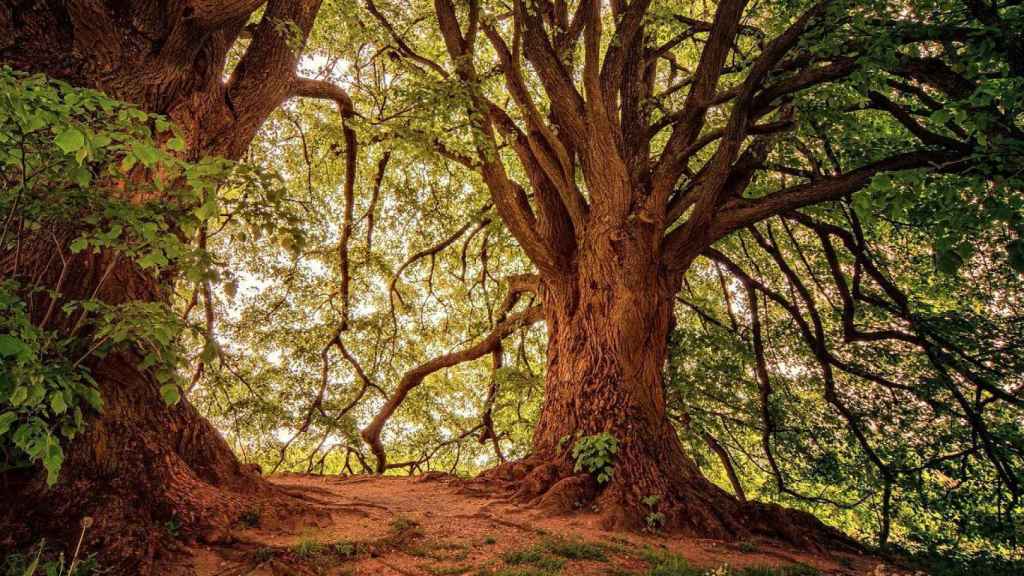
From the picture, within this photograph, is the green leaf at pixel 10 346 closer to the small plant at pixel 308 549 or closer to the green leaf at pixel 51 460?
the green leaf at pixel 51 460

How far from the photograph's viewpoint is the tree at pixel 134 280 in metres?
3.40

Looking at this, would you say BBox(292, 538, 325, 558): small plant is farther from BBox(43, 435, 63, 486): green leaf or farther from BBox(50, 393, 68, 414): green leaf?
BBox(50, 393, 68, 414): green leaf

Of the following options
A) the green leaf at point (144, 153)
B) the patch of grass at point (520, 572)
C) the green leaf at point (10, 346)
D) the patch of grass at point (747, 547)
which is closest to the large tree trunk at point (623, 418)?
the patch of grass at point (747, 547)

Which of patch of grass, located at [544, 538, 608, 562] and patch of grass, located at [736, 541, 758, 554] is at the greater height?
patch of grass, located at [736, 541, 758, 554]

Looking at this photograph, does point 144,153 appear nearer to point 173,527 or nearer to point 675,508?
point 173,527

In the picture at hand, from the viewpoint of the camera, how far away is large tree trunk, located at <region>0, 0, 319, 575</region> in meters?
3.36

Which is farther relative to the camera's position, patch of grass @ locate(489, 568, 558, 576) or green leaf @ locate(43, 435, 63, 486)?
patch of grass @ locate(489, 568, 558, 576)

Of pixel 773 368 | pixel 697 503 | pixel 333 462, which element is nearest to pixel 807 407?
pixel 773 368

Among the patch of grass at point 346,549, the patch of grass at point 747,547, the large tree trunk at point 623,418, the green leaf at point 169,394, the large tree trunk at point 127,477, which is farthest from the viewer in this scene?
the large tree trunk at point 623,418

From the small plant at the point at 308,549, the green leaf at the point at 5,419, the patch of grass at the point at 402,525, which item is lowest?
the small plant at the point at 308,549

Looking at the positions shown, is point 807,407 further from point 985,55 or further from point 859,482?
point 985,55

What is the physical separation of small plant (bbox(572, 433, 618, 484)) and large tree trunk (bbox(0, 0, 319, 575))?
3.11 metres

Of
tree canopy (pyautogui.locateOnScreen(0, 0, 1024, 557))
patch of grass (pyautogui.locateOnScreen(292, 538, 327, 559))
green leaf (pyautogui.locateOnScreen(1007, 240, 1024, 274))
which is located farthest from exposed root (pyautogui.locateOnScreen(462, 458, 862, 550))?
green leaf (pyautogui.locateOnScreen(1007, 240, 1024, 274))

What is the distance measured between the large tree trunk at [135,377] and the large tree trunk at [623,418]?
312cm
